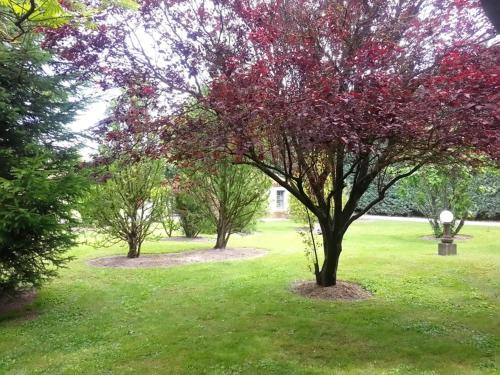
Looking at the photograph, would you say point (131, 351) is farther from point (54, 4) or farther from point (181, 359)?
point (54, 4)

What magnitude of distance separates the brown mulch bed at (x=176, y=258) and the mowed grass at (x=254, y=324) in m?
0.59

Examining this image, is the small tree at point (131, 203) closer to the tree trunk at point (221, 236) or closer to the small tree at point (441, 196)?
the tree trunk at point (221, 236)

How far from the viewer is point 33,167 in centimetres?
489

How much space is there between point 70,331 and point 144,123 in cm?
260

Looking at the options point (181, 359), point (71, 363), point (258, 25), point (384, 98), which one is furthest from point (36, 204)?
point (384, 98)

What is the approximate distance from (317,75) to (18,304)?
5247 mm

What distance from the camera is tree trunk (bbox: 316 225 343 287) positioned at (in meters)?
6.24

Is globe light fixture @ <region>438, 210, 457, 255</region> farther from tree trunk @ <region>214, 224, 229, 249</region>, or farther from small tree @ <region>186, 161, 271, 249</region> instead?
tree trunk @ <region>214, 224, 229, 249</region>

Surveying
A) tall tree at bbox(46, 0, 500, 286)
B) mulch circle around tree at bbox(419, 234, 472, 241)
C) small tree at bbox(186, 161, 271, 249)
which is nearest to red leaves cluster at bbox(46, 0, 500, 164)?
tall tree at bbox(46, 0, 500, 286)

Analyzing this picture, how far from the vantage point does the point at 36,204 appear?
5.10 metres

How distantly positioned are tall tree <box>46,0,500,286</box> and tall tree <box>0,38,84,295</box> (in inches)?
41.1

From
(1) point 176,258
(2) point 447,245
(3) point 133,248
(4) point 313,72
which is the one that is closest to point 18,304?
(3) point 133,248

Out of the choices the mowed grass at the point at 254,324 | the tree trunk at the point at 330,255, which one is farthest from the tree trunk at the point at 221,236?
the tree trunk at the point at 330,255

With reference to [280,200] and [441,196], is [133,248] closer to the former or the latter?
[441,196]
